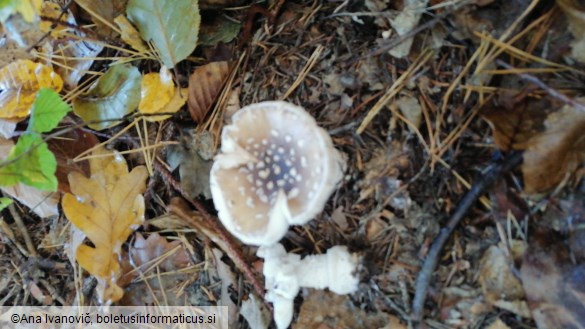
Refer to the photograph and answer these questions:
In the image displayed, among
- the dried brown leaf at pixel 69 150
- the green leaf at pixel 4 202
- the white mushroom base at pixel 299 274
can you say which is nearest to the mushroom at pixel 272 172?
the white mushroom base at pixel 299 274

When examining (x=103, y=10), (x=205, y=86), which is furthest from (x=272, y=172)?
(x=103, y=10)

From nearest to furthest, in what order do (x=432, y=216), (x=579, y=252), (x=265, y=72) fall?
1. (x=579, y=252)
2. (x=432, y=216)
3. (x=265, y=72)

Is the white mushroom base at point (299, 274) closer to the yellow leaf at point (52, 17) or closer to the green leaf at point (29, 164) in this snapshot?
the green leaf at point (29, 164)

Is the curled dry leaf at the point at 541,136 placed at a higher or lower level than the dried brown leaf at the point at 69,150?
higher

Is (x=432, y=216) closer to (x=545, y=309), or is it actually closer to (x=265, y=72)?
(x=545, y=309)

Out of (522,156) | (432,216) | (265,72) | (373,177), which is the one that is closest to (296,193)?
(373,177)

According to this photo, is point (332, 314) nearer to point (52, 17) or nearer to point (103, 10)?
point (103, 10)
